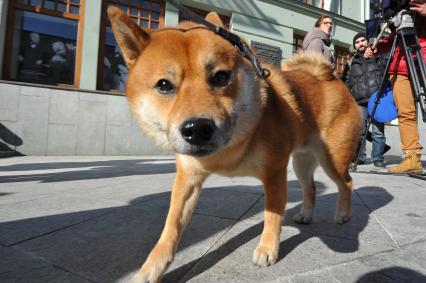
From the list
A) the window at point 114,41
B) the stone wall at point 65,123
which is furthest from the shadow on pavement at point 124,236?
the window at point 114,41

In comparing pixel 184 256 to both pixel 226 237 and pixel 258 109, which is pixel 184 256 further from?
pixel 258 109

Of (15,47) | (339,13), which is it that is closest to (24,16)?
(15,47)

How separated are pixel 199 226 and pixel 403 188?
2622mm

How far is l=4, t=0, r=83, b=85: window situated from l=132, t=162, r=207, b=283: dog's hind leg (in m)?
6.60

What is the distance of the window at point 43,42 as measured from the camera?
6941 mm

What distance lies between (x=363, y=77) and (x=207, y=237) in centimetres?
485

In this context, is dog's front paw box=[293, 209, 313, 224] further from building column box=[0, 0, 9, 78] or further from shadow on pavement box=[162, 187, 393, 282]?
building column box=[0, 0, 9, 78]

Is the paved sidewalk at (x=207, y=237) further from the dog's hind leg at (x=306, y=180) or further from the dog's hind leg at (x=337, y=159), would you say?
the dog's hind leg at (x=337, y=159)

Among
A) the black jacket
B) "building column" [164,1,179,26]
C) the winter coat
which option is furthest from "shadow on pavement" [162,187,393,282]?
"building column" [164,1,179,26]

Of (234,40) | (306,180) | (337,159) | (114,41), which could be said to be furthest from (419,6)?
(114,41)

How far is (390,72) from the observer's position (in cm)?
414

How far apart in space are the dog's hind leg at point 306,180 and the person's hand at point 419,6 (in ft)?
8.37

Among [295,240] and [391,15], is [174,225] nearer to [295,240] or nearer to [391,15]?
[295,240]

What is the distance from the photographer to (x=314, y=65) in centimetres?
283
